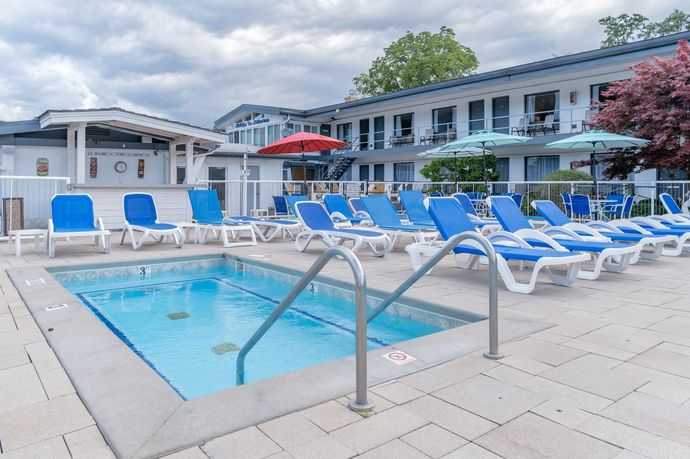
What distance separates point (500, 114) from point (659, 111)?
1068 centimetres

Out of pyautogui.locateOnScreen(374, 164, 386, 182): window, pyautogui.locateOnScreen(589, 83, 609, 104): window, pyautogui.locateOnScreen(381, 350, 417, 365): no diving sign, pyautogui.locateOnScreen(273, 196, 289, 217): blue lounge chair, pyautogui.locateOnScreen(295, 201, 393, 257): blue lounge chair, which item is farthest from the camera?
pyautogui.locateOnScreen(374, 164, 386, 182): window

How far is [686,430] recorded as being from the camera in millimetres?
2145

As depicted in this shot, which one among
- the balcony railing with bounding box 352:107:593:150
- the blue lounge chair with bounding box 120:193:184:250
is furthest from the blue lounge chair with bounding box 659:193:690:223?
the blue lounge chair with bounding box 120:193:184:250

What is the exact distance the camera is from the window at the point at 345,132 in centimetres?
2960

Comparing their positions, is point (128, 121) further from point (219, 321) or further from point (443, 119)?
A: point (443, 119)

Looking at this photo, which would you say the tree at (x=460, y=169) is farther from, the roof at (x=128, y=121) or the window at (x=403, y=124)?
the roof at (x=128, y=121)

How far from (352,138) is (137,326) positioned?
82.6 ft

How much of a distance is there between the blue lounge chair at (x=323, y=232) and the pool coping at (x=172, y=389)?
4169 millimetres

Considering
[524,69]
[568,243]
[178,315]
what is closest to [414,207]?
[568,243]

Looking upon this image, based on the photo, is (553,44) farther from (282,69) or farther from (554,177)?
(554,177)

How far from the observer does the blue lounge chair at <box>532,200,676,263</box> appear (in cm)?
688

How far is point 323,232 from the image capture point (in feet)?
26.4

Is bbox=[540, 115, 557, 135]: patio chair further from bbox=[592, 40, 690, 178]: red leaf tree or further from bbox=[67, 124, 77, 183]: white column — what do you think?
bbox=[67, 124, 77, 183]: white column

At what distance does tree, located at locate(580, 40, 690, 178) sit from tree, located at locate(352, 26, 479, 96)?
81.4 ft
